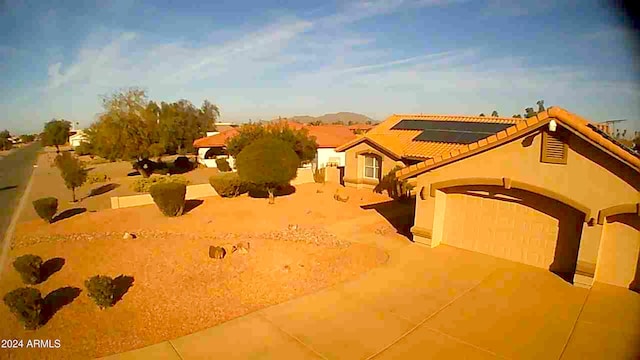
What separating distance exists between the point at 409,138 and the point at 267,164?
9.58 meters

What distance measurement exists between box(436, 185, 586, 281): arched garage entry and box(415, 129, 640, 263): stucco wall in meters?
0.53

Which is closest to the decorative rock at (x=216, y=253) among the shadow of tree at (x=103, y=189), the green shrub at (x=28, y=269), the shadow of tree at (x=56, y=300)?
the shadow of tree at (x=56, y=300)

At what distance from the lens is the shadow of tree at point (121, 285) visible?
8085 millimetres

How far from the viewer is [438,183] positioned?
11.3 m

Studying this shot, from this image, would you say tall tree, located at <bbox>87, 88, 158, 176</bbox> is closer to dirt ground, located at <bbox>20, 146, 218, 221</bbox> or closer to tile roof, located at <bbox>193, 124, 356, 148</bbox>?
dirt ground, located at <bbox>20, 146, 218, 221</bbox>

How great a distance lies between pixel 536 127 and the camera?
9062 mm

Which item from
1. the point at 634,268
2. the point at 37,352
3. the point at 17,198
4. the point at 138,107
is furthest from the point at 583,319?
the point at 138,107

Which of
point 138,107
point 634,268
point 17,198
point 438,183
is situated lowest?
point 17,198

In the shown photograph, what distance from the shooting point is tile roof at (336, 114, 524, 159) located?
779 inches

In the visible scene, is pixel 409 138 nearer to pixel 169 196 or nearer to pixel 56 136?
pixel 169 196

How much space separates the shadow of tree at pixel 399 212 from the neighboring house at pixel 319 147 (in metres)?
13.9

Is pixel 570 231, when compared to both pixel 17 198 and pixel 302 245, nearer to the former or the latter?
pixel 302 245

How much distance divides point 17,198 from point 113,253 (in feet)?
58.7

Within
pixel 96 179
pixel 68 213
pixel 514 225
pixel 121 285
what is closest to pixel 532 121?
pixel 514 225
